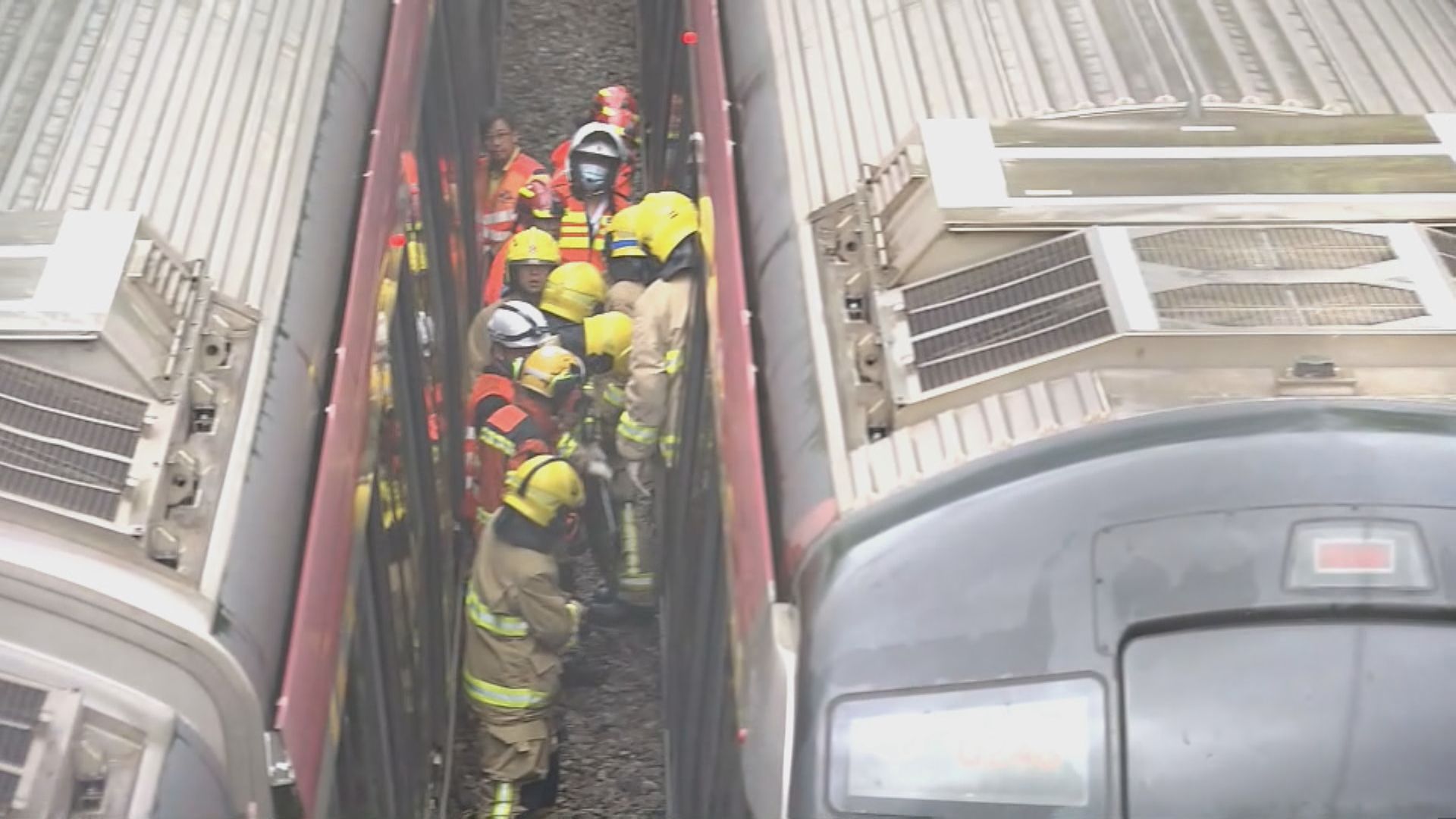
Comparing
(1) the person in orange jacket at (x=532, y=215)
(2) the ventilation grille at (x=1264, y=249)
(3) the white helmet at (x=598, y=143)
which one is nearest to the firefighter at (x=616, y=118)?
(1) the person in orange jacket at (x=532, y=215)

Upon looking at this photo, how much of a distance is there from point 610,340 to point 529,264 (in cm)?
59

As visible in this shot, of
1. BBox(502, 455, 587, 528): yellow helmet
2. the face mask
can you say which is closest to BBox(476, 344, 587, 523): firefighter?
BBox(502, 455, 587, 528): yellow helmet

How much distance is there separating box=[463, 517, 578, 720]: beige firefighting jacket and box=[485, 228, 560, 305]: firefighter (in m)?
1.50

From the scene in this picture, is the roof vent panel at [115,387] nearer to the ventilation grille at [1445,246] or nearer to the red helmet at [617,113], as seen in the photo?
the ventilation grille at [1445,246]

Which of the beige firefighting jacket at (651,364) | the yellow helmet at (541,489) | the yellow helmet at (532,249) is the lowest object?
the yellow helmet at (541,489)

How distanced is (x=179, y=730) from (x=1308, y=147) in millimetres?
2687

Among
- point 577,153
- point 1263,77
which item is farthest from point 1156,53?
point 577,153

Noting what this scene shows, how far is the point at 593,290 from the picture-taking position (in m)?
6.52

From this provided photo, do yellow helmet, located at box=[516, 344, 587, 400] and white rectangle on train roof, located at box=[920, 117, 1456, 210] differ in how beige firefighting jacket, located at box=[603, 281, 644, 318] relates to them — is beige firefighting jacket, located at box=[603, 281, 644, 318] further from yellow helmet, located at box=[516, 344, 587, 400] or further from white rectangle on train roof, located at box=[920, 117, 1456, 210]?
white rectangle on train roof, located at box=[920, 117, 1456, 210]

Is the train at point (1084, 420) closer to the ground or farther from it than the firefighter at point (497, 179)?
closer to the ground

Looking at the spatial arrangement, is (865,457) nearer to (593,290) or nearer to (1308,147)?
(1308,147)

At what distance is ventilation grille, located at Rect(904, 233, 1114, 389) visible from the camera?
3156 mm

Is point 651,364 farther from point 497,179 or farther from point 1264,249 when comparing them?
point 1264,249

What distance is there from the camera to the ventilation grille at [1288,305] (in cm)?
308
